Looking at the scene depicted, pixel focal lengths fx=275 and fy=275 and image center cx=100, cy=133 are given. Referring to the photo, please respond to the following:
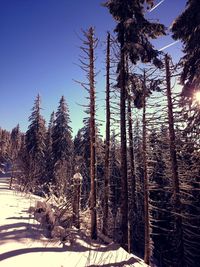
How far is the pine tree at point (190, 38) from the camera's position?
10.6 meters

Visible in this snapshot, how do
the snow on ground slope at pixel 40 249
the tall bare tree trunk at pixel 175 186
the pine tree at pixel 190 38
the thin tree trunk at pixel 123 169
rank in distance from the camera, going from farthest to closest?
1. the tall bare tree trunk at pixel 175 186
2. the thin tree trunk at pixel 123 169
3. the pine tree at pixel 190 38
4. the snow on ground slope at pixel 40 249

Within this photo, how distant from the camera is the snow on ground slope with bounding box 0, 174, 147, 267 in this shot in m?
6.50

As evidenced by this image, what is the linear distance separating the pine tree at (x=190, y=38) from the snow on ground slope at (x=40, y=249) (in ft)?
23.9

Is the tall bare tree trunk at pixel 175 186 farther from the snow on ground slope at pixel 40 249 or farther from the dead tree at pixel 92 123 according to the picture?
the snow on ground slope at pixel 40 249

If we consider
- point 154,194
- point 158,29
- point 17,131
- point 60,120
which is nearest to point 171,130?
point 158,29

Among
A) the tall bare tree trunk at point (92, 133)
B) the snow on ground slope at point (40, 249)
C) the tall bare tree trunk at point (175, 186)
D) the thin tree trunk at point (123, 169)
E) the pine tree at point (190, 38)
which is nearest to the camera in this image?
the snow on ground slope at point (40, 249)

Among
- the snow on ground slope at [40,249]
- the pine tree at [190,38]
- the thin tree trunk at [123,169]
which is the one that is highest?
the pine tree at [190,38]

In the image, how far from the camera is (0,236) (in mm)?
7305

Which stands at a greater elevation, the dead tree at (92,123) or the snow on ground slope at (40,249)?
the dead tree at (92,123)

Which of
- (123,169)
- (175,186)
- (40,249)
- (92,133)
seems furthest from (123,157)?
(40,249)

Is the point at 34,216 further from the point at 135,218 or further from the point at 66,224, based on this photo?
the point at 135,218

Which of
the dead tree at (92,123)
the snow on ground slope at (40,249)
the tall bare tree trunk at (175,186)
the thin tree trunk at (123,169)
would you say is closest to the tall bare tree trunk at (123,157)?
the thin tree trunk at (123,169)

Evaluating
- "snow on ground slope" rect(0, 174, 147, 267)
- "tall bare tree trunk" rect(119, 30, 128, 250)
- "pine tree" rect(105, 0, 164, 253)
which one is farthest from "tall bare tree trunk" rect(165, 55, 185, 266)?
"snow on ground slope" rect(0, 174, 147, 267)

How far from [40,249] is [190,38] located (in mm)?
9493
